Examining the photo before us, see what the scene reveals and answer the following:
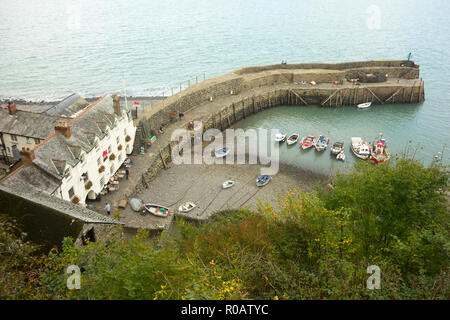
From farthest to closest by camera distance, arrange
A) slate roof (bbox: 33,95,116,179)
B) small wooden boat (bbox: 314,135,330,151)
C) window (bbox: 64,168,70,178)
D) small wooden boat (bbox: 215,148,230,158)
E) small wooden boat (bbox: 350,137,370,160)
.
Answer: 1. small wooden boat (bbox: 314,135,330,151)
2. small wooden boat (bbox: 350,137,370,160)
3. small wooden boat (bbox: 215,148,230,158)
4. window (bbox: 64,168,70,178)
5. slate roof (bbox: 33,95,116,179)

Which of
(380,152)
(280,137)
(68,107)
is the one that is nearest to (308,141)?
(280,137)

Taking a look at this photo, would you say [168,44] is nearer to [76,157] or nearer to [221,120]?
[221,120]

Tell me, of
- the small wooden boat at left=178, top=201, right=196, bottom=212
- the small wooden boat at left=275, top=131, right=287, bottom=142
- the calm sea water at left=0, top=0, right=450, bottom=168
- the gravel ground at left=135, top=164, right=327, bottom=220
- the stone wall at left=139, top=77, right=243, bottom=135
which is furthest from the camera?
the calm sea water at left=0, top=0, right=450, bottom=168

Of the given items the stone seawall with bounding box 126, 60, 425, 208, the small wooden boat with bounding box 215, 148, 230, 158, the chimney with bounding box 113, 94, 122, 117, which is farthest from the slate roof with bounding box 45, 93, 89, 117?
the small wooden boat with bounding box 215, 148, 230, 158

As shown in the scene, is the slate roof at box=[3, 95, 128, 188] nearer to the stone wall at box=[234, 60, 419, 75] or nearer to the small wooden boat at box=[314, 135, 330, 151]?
the small wooden boat at box=[314, 135, 330, 151]

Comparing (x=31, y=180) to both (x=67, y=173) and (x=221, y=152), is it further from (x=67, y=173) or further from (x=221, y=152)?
(x=221, y=152)

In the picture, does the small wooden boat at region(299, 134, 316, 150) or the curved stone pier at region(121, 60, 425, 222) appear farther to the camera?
the curved stone pier at region(121, 60, 425, 222)
